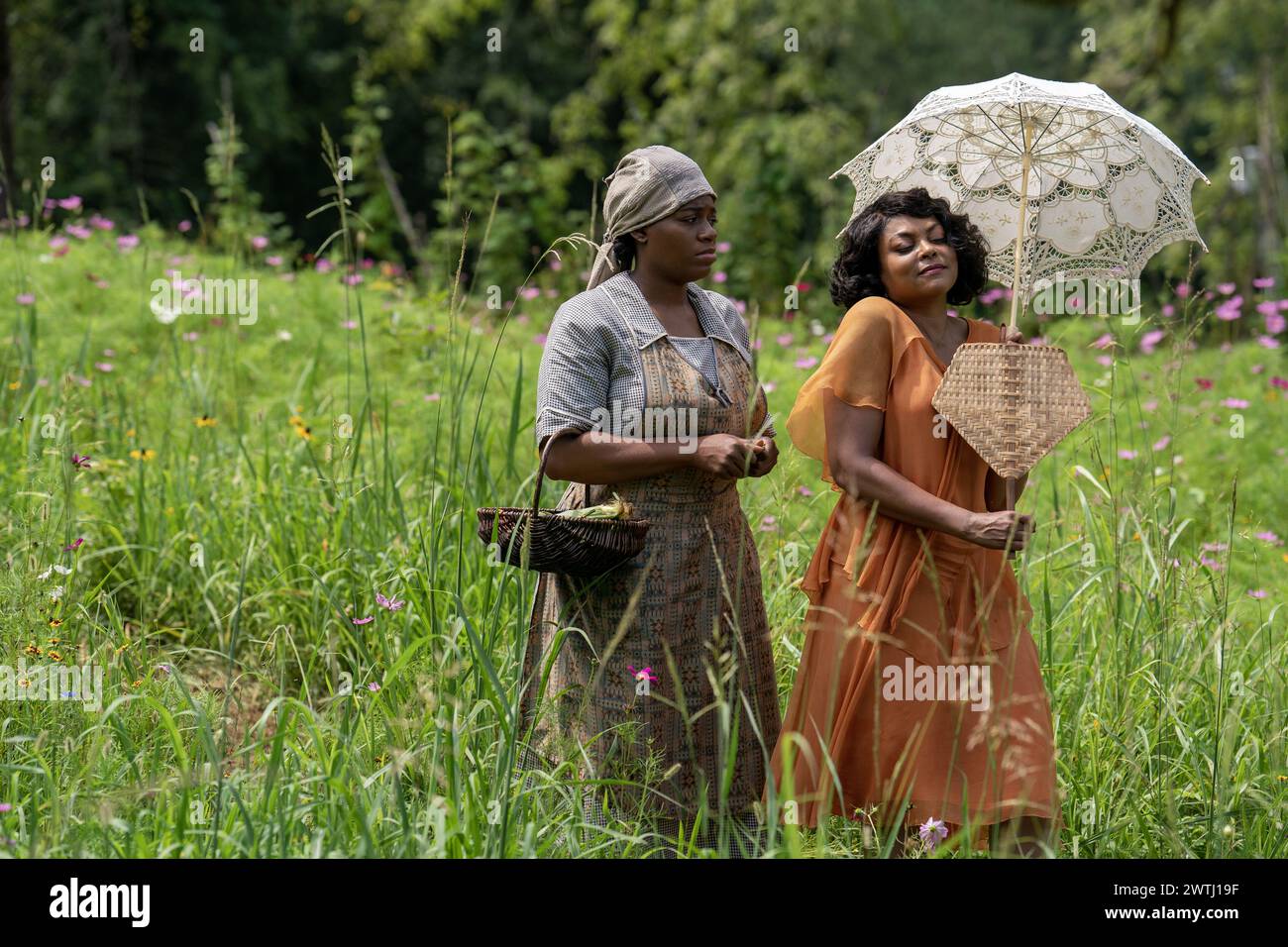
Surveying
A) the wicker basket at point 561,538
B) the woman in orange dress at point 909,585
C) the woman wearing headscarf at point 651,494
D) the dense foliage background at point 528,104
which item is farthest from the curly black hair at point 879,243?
the dense foliage background at point 528,104

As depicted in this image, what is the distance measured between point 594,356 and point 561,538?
383 mm

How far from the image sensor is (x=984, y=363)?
267 centimetres

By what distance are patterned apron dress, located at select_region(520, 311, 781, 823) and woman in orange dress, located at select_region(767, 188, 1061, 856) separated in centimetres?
16

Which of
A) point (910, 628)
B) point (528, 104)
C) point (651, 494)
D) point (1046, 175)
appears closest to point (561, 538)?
point (651, 494)

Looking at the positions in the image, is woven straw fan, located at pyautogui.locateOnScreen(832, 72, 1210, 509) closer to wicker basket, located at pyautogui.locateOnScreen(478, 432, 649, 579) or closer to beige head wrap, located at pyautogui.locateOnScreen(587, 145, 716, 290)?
beige head wrap, located at pyautogui.locateOnScreen(587, 145, 716, 290)

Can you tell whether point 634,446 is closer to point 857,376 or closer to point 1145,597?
point 857,376

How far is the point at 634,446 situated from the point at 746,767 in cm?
75

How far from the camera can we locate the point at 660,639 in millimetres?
2822

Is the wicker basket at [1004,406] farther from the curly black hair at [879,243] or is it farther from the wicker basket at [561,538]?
the wicker basket at [561,538]

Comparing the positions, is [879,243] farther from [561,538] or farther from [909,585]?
[561,538]

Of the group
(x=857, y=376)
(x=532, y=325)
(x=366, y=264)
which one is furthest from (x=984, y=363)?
(x=366, y=264)

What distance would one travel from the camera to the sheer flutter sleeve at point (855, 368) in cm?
273

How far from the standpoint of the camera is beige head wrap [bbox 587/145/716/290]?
9.04ft

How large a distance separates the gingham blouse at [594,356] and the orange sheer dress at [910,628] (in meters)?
0.32
